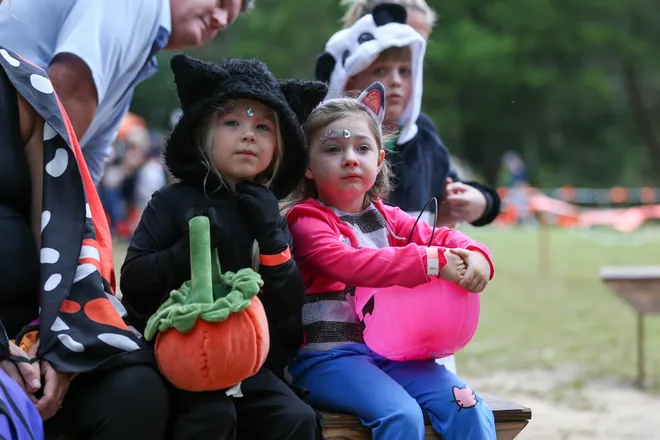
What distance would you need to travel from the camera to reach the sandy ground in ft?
16.3

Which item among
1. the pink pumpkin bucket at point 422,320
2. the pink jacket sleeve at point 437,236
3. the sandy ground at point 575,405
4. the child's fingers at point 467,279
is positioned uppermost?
the pink jacket sleeve at point 437,236

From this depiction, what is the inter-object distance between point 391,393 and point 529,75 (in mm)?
36696

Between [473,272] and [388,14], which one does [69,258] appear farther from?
[388,14]

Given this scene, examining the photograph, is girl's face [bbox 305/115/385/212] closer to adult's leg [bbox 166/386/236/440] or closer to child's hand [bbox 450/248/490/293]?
child's hand [bbox 450/248/490/293]

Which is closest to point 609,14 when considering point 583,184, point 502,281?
point 583,184

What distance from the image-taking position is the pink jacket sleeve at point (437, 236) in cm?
255

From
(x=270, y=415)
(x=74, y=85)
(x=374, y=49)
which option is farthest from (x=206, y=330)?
(x=374, y=49)

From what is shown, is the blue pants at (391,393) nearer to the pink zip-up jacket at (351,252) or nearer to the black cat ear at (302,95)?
the pink zip-up jacket at (351,252)

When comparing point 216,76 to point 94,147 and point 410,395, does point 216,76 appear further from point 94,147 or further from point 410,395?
point 94,147

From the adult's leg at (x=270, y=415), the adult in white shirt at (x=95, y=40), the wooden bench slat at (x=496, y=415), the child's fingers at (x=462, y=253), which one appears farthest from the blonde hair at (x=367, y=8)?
the adult's leg at (x=270, y=415)

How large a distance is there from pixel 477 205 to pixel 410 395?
132 centimetres

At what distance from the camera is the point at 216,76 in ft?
7.77

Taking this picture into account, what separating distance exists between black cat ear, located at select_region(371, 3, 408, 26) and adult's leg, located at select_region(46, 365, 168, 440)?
6.17ft

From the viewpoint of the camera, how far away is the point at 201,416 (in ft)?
7.00
